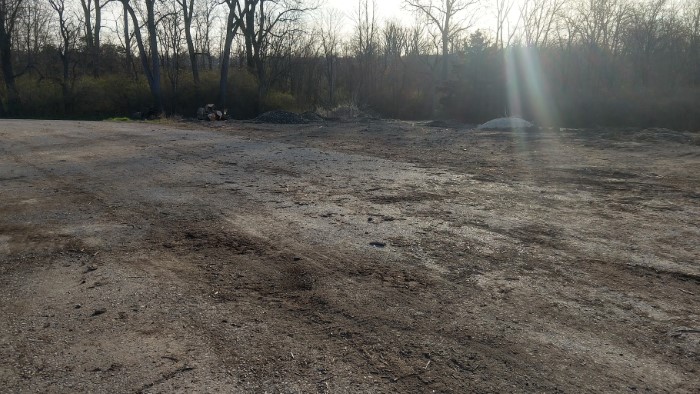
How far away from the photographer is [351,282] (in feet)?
14.1

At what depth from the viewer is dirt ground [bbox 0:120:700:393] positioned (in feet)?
Answer: 9.98

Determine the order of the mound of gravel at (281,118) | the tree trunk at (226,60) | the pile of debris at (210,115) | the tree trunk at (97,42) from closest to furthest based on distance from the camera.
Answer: the mound of gravel at (281,118) → the pile of debris at (210,115) → the tree trunk at (226,60) → the tree trunk at (97,42)

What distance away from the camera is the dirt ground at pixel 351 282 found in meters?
3.04

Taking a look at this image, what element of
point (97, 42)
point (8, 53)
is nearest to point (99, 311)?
point (8, 53)

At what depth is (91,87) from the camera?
1310 inches

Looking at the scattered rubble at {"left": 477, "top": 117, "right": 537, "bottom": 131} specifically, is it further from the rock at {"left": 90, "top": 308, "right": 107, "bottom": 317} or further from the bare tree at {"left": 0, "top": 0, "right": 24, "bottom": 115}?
the bare tree at {"left": 0, "top": 0, "right": 24, "bottom": 115}

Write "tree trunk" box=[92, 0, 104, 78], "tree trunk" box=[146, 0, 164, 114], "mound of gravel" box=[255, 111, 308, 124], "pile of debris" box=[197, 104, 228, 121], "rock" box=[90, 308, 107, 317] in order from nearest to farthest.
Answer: "rock" box=[90, 308, 107, 317], "mound of gravel" box=[255, 111, 308, 124], "pile of debris" box=[197, 104, 228, 121], "tree trunk" box=[146, 0, 164, 114], "tree trunk" box=[92, 0, 104, 78]

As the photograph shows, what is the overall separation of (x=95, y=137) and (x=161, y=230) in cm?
1046

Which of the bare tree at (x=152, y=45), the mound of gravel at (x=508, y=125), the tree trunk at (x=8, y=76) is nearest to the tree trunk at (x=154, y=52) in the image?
the bare tree at (x=152, y=45)

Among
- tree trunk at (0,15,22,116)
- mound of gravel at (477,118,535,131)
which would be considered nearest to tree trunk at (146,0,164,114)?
tree trunk at (0,15,22,116)

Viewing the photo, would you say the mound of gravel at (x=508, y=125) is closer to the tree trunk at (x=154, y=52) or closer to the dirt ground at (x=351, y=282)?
the dirt ground at (x=351, y=282)

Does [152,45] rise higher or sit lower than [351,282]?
higher

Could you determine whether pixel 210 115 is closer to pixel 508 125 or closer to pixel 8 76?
pixel 508 125

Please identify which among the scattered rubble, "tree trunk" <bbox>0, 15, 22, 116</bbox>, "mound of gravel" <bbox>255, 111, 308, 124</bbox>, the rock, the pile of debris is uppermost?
"tree trunk" <bbox>0, 15, 22, 116</bbox>
